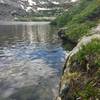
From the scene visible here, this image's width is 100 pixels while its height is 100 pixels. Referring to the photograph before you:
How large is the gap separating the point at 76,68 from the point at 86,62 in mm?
1074

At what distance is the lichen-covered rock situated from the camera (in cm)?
1400

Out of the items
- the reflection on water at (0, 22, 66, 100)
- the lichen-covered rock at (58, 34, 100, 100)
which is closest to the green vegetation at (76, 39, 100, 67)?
the lichen-covered rock at (58, 34, 100, 100)

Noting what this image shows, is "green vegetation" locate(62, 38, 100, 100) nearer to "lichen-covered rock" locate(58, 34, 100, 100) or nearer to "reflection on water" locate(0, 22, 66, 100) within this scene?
"lichen-covered rock" locate(58, 34, 100, 100)

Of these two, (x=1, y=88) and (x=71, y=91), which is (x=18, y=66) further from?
(x=71, y=91)

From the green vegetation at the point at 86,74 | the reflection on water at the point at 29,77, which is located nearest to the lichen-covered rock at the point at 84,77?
the green vegetation at the point at 86,74

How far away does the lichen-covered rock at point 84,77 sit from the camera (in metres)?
14.0

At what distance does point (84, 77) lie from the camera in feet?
51.6

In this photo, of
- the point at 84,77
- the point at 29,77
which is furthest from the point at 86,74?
the point at 29,77

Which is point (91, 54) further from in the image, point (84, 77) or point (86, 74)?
point (84, 77)

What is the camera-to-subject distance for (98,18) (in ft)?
192

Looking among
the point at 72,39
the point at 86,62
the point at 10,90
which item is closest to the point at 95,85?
the point at 86,62

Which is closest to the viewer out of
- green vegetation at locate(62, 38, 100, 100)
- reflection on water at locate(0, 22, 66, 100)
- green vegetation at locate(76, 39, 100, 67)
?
green vegetation at locate(62, 38, 100, 100)

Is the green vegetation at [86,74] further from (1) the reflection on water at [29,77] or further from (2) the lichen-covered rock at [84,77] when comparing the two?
(1) the reflection on water at [29,77]

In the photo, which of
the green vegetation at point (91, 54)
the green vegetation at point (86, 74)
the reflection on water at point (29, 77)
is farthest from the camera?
the reflection on water at point (29, 77)
